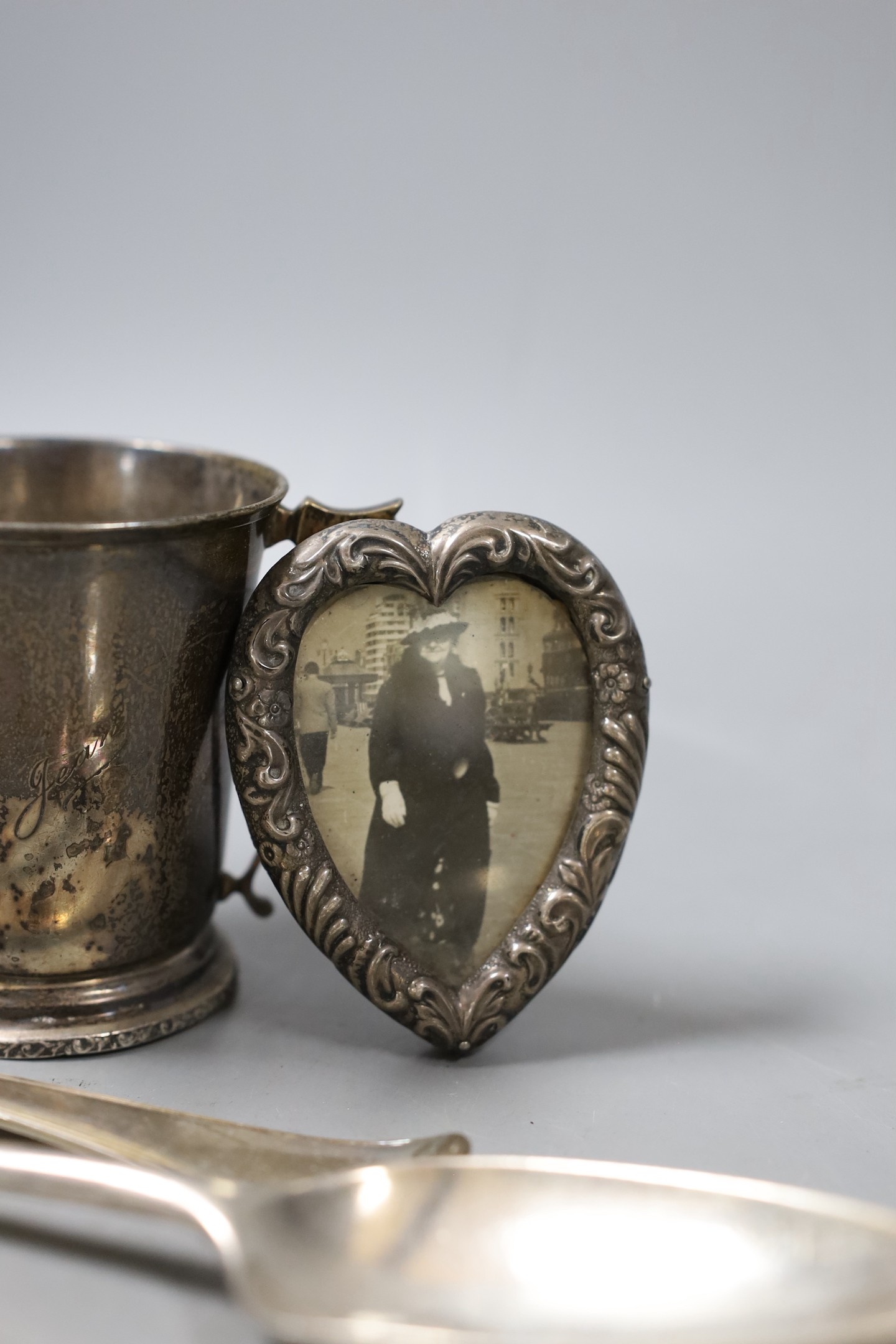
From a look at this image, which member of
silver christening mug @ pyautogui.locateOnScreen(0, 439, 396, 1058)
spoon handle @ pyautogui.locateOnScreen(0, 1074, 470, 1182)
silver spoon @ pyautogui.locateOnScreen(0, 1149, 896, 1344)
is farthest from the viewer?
silver christening mug @ pyautogui.locateOnScreen(0, 439, 396, 1058)

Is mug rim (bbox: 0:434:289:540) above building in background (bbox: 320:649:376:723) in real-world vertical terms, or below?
above

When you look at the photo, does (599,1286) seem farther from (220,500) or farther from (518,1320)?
(220,500)

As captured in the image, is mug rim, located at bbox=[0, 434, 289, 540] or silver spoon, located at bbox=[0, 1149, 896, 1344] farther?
mug rim, located at bbox=[0, 434, 289, 540]

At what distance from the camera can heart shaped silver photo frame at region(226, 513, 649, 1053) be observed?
100 cm

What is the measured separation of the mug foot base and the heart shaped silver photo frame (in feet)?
0.48

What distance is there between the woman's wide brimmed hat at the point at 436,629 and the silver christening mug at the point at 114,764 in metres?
0.14

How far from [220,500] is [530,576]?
1.18 ft

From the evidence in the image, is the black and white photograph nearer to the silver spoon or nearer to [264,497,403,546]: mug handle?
[264,497,403,546]: mug handle

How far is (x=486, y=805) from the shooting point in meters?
1.03

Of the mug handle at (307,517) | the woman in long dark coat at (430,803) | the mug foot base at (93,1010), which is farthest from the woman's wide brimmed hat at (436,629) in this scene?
the mug foot base at (93,1010)

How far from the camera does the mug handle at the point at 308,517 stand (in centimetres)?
112

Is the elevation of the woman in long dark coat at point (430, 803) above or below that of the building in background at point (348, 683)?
below

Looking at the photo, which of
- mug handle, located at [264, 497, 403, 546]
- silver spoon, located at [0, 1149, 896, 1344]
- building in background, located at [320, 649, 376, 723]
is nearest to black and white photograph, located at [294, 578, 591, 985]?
building in background, located at [320, 649, 376, 723]

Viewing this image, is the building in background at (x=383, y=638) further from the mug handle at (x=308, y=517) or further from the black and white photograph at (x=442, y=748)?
the mug handle at (x=308, y=517)
